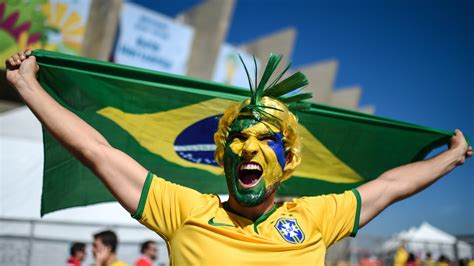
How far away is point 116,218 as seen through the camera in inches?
454

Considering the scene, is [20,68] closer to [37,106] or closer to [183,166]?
[37,106]

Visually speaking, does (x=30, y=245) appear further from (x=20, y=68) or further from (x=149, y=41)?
(x=149, y=41)

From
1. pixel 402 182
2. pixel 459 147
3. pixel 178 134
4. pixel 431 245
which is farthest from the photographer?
pixel 431 245

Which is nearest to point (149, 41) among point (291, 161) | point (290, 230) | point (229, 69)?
point (229, 69)

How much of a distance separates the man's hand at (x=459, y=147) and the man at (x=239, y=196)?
72cm

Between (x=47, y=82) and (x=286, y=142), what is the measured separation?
61.3 inches

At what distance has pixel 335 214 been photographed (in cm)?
248

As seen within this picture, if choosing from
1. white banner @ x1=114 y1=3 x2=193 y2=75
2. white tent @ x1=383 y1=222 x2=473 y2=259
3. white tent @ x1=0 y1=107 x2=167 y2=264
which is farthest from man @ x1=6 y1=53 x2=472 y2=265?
white banner @ x1=114 y1=3 x2=193 y2=75

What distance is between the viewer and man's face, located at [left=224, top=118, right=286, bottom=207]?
232cm

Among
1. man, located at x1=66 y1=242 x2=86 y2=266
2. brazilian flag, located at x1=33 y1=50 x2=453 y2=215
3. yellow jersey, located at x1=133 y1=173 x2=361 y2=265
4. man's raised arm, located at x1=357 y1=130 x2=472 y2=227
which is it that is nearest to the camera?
yellow jersey, located at x1=133 y1=173 x2=361 y2=265

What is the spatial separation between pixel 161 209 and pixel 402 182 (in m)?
1.43

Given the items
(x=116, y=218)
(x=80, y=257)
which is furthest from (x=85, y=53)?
(x=80, y=257)

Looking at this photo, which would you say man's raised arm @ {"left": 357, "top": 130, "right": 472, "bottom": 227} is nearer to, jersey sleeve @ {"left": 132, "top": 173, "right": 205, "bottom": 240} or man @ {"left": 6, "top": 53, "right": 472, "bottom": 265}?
man @ {"left": 6, "top": 53, "right": 472, "bottom": 265}

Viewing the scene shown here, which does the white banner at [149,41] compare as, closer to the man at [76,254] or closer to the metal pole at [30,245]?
the metal pole at [30,245]
